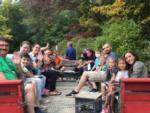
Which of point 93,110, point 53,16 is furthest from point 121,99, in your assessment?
point 53,16

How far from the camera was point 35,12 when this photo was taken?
44938mm

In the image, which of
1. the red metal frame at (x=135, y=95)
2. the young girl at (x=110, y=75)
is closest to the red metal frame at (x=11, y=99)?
the red metal frame at (x=135, y=95)

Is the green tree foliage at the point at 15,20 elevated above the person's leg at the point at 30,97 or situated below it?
above

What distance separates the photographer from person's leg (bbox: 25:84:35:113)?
9.05 metres

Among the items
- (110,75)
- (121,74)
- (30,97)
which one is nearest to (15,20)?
(110,75)

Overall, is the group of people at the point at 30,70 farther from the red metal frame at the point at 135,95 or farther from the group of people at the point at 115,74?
the red metal frame at the point at 135,95

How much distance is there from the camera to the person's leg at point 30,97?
905cm

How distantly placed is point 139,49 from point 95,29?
15848 mm

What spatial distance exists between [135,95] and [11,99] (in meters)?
1.83

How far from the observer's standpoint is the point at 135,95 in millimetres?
8359

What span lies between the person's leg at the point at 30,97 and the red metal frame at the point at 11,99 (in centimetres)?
91

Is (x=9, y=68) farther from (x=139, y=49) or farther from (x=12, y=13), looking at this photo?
(x=12, y=13)

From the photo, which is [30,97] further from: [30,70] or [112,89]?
[30,70]

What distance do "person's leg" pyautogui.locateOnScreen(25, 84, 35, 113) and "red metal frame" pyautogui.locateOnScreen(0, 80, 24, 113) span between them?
909 millimetres
